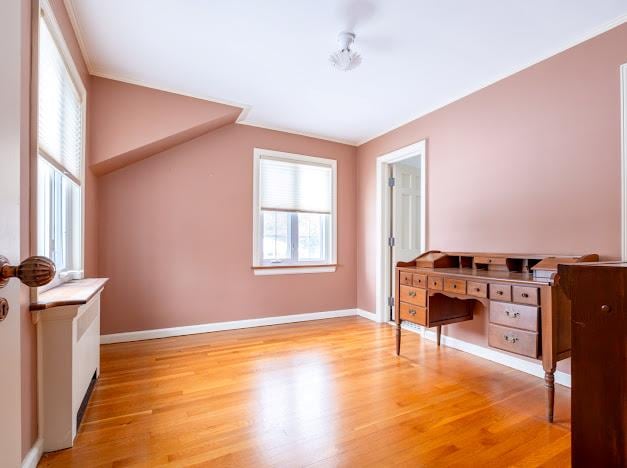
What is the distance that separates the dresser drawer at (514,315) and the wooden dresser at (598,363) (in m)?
1.27

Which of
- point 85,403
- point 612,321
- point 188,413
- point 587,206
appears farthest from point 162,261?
point 587,206

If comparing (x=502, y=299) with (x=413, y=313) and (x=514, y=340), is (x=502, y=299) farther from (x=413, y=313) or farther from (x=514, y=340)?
(x=413, y=313)

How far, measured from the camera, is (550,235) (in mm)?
2389

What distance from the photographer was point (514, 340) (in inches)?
79.3

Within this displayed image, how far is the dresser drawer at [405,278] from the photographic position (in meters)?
2.85

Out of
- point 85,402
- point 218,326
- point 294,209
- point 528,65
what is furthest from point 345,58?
point 218,326

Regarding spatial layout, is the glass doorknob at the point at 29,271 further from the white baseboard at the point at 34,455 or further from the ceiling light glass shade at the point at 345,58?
the ceiling light glass shade at the point at 345,58

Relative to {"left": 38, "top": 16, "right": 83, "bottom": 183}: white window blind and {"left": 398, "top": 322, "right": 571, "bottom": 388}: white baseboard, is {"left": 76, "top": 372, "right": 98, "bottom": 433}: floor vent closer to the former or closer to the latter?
{"left": 38, "top": 16, "right": 83, "bottom": 183}: white window blind

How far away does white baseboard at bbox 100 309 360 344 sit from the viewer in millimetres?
3199

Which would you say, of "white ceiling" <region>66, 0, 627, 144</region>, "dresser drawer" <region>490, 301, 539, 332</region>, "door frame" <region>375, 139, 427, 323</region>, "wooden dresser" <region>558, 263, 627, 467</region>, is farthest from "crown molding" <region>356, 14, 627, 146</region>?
"wooden dresser" <region>558, 263, 627, 467</region>

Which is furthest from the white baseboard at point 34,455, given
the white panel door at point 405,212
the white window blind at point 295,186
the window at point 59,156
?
the white panel door at point 405,212

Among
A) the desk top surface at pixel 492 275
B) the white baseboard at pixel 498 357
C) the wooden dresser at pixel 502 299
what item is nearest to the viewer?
the wooden dresser at pixel 502 299

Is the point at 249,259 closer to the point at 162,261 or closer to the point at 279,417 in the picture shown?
the point at 162,261

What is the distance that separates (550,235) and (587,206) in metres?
0.30
